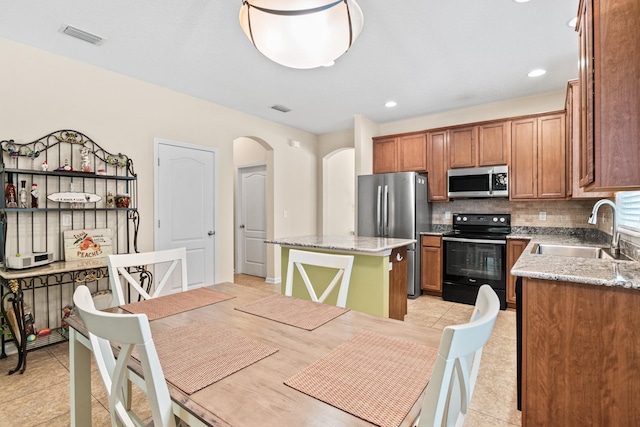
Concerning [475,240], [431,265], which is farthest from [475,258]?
[431,265]

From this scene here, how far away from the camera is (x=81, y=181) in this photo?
10.1 feet

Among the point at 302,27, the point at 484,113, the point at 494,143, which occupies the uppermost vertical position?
the point at 484,113

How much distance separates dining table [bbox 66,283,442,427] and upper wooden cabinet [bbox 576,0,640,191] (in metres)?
1.13

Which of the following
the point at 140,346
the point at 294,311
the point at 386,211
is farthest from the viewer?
the point at 386,211

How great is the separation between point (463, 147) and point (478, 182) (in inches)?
21.6

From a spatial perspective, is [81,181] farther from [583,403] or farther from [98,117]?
[583,403]

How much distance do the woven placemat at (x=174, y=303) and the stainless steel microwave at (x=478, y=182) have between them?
3.66 meters

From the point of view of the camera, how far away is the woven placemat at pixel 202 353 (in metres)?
0.92

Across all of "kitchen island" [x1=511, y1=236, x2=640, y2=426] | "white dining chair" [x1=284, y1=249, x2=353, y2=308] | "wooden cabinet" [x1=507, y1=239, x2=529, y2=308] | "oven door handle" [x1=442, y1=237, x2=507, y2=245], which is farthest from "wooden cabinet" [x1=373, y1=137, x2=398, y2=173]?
"kitchen island" [x1=511, y1=236, x2=640, y2=426]

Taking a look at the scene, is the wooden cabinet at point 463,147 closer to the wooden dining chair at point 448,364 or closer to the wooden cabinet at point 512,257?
the wooden cabinet at point 512,257

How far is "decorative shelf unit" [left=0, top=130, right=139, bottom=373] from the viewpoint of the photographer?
2553 millimetres

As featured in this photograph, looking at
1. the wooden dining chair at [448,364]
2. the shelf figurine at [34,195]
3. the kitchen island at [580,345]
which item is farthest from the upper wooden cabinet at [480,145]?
the shelf figurine at [34,195]

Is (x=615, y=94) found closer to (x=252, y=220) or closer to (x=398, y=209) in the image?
(x=398, y=209)

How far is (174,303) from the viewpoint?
5.39ft
